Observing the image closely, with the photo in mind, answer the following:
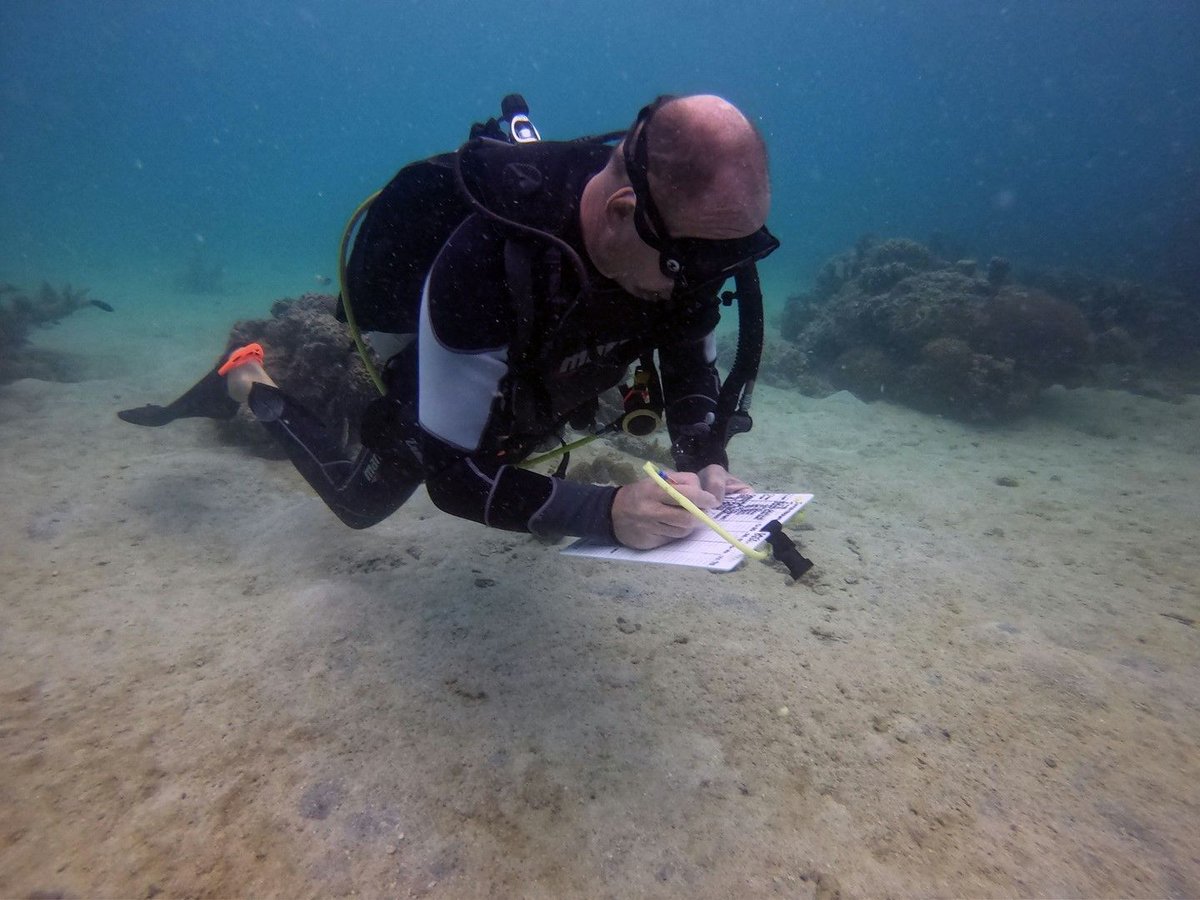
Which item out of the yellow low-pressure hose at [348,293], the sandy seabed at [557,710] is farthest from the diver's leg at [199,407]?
the yellow low-pressure hose at [348,293]

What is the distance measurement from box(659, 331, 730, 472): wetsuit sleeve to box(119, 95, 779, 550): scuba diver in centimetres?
17

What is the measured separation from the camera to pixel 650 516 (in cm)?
200

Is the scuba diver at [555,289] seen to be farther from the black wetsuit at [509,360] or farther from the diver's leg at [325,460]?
the diver's leg at [325,460]

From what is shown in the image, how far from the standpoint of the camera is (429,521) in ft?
13.5

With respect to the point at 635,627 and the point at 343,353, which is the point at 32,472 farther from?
the point at 635,627

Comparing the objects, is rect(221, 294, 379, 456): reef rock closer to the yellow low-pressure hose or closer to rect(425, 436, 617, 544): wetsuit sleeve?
the yellow low-pressure hose

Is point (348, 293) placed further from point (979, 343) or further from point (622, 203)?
point (979, 343)

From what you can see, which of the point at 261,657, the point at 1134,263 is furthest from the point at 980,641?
the point at 1134,263

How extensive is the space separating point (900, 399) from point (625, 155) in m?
9.30

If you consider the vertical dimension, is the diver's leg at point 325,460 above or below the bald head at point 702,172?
below

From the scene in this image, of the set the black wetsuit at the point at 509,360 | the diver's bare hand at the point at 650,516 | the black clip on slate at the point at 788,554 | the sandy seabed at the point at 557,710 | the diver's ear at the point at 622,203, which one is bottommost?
the sandy seabed at the point at 557,710

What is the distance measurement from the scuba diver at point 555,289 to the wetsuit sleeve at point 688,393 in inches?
6.8

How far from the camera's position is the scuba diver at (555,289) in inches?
69.8

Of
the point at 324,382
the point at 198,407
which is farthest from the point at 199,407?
the point at 324,382
